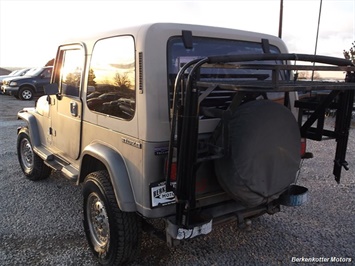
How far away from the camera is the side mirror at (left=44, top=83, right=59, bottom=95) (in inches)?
Answer: 151

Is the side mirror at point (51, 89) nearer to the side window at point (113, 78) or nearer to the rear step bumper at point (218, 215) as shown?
the side window at point (113, 78)

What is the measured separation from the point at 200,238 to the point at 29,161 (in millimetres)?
3136

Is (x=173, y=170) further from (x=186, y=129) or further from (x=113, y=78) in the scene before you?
(x=113, y=78)

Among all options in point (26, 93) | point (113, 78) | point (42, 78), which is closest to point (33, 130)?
point (113, 78)

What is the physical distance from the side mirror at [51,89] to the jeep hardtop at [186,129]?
0.55m

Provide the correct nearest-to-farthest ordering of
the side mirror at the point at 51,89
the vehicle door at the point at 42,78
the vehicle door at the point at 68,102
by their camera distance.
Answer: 1. the vehicle door at the point at 68,102
2. the side mirror at the point at 51,89
3. the vehicle door at the point at 42,78

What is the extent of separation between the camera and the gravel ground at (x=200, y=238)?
10.3ft

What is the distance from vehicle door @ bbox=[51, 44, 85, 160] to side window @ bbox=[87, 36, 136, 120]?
0.29 metres

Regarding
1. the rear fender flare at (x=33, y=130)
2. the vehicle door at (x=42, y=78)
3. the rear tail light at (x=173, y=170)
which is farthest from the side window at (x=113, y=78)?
the vehicle door at (x=42, y=78)

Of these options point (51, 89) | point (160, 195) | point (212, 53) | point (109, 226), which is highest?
point (212, 53)

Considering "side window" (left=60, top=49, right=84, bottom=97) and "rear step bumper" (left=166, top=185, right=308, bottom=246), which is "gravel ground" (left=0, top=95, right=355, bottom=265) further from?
"side window" (left=60, top=49, right=84, bottom=97)

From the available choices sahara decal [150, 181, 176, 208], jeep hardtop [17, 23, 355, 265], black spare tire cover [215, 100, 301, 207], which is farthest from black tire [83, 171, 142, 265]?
black spare tire cover [215, 100, 301, 207]

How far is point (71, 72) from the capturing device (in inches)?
147

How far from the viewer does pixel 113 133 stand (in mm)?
2908
